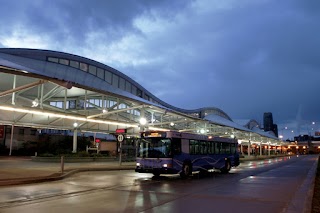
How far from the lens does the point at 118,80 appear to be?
234 ft

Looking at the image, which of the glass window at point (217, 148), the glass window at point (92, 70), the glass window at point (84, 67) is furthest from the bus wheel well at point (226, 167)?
the glass window at point (92, 70)

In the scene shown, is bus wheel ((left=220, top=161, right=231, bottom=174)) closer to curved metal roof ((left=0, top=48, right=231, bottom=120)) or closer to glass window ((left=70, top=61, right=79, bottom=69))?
curved metal roof ((left=0, top=48, right=231, bottom=120))

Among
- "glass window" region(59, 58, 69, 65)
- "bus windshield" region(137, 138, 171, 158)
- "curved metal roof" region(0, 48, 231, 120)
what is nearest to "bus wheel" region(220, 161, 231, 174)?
"bus windshield" region(137, 138, 171, 158)

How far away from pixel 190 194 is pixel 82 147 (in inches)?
1825

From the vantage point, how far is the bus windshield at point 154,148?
20.4m

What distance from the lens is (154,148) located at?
20844 millimetres

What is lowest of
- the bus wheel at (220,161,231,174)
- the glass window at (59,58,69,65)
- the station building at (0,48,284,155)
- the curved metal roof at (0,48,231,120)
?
the bus wheel at (220,161,231,174)

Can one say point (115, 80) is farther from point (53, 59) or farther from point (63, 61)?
point (53, 59)

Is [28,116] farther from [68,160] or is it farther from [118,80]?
[118,80]

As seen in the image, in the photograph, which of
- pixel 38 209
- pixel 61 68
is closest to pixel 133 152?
pixel 61 68

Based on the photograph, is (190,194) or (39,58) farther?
(39,58)

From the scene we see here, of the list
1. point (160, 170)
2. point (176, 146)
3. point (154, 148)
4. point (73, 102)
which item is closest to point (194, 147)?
point (176, 146)

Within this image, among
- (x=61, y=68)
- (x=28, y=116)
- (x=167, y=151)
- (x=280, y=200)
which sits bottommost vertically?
(x=280, y=200)

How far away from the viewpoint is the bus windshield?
20.4 metres
